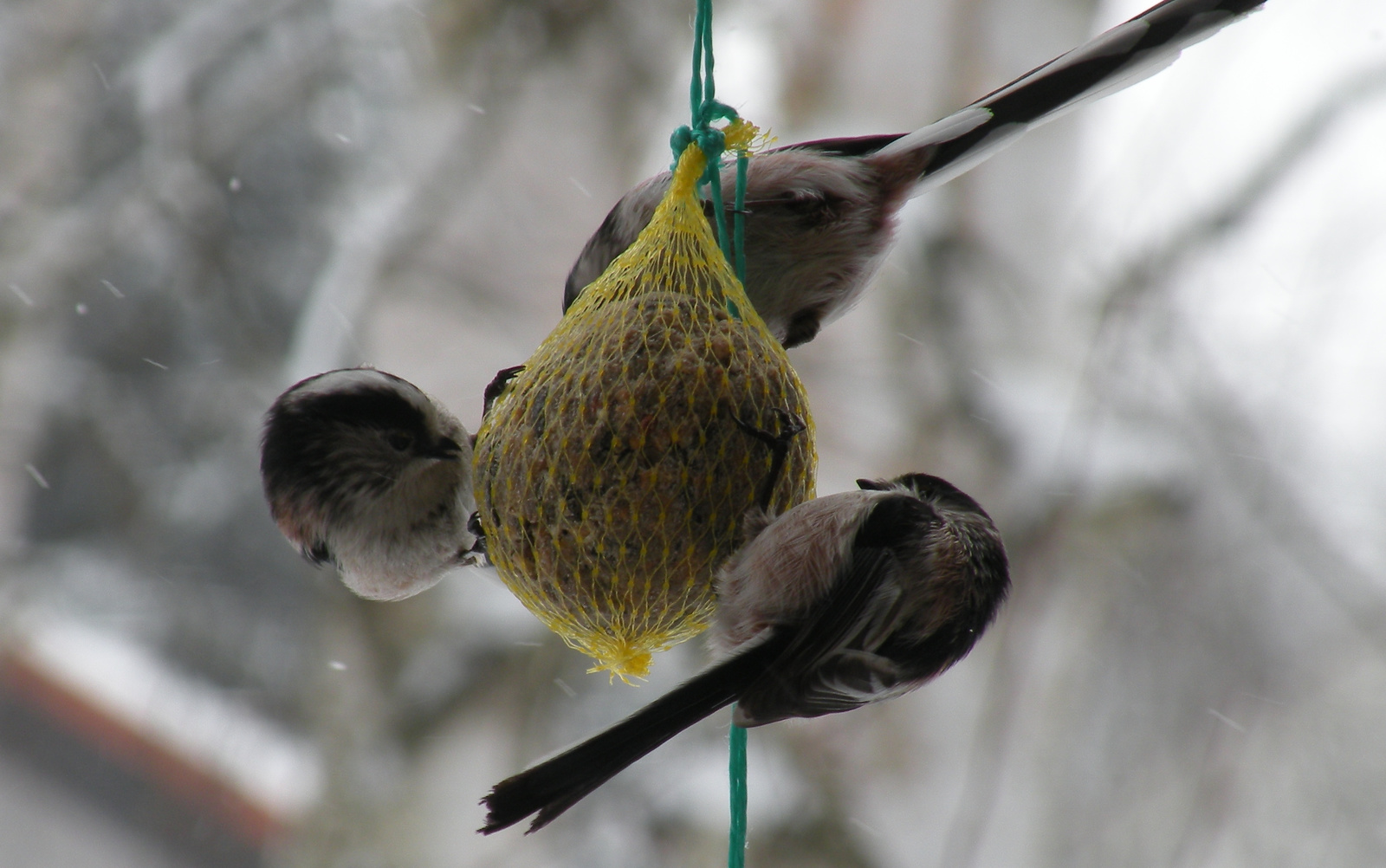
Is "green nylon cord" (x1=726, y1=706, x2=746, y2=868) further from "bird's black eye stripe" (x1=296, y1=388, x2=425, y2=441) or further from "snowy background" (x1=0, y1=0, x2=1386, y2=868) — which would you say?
"snowy background" (x1=0, y1=0, x2=1386, y2=868)

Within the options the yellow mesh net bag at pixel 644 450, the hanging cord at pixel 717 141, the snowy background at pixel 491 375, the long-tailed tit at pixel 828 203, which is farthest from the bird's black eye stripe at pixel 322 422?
the snowy background at pixel 491 375

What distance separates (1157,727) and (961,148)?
7.19 ft

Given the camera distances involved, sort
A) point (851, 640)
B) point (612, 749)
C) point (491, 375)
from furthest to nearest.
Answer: point (491, 375) < point (851, 640) < point (612, 749)

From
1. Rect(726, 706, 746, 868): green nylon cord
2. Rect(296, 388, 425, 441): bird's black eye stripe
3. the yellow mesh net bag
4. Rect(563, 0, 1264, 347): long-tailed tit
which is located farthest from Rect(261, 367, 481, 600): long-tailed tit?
Rect(726, 706, 746, 868): green nylon cord

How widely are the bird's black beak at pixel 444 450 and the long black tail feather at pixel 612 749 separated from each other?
463 mm

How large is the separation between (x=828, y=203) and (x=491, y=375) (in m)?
2.13

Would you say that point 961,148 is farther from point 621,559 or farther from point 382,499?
point 382,499

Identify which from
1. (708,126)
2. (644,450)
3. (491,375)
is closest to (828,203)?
(708,126)

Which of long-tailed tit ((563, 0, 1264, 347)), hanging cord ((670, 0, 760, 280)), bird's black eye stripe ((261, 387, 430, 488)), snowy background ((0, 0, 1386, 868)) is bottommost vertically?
snowy background ((0, 0, 1386, 868))

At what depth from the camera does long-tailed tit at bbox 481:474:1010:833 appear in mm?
928

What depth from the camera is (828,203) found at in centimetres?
133

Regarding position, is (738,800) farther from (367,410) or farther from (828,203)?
(828,203)

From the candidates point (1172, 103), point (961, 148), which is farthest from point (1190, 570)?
point (961, 148)

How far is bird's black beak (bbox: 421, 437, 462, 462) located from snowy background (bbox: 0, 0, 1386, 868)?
1.85 m
